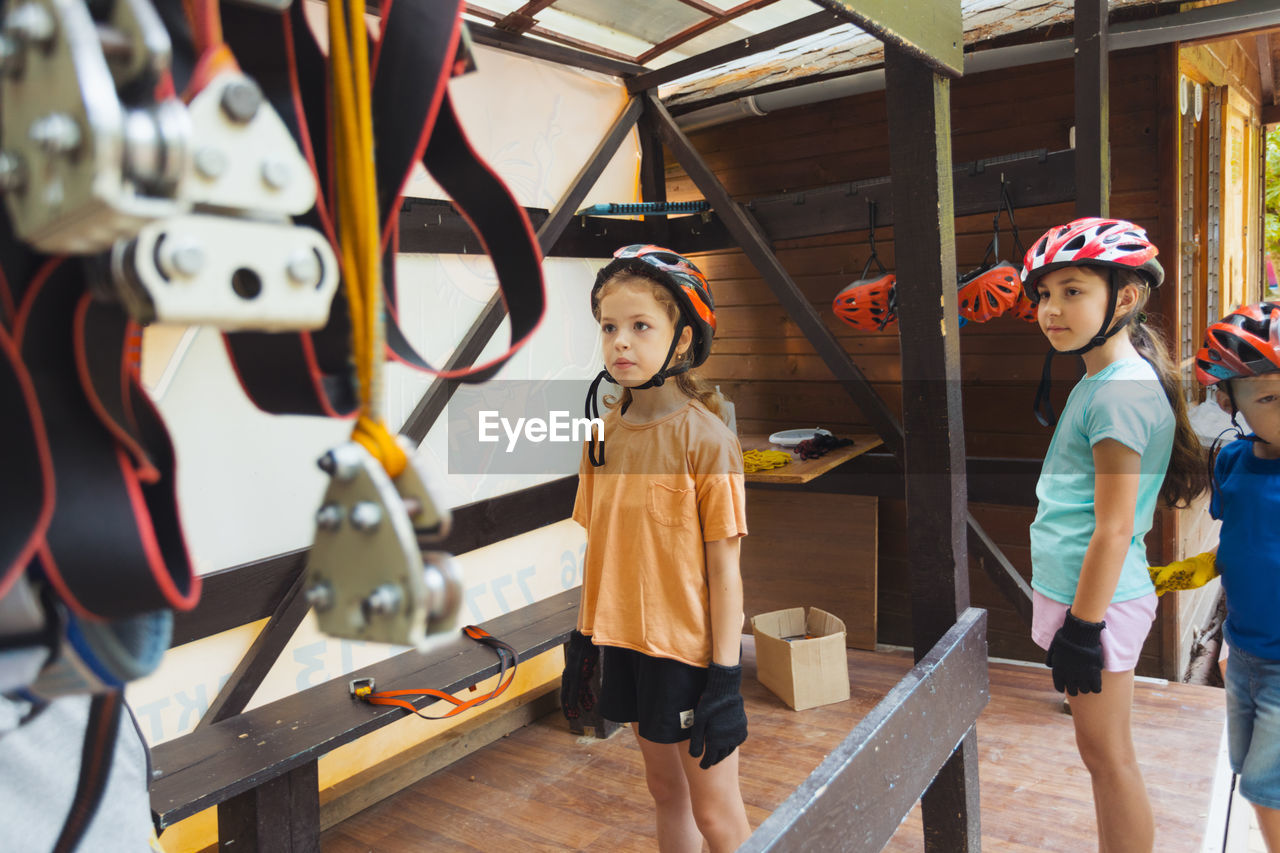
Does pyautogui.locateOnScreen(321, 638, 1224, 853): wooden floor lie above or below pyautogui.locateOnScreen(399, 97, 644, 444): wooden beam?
below

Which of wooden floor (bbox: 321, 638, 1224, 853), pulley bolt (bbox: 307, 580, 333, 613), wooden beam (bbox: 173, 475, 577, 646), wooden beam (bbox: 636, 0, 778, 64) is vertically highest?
wooden beam (bbox: 636, 0, 778, 64)

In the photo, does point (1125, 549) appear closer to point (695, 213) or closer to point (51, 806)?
point (51, 806)

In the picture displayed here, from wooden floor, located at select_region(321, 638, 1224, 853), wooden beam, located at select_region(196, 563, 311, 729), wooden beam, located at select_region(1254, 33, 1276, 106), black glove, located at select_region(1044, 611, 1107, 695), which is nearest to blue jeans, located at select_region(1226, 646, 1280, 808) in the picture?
black glove, located at select_region(1044, 611, 1107, 695)

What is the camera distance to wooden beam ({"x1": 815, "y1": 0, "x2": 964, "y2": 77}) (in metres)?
1.57

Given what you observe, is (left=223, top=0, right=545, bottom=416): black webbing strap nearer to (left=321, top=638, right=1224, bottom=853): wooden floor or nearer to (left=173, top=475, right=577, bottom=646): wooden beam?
(left=173, top=475, right=577, bottom=646): wooden beam

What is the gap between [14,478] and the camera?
1.59 ft

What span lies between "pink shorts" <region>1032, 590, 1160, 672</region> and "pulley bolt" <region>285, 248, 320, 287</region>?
230 cm

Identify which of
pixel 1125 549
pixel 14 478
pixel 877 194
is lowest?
pixel 1125 549

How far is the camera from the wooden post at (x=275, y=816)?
99.1 inches

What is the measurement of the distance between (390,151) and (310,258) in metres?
0.17

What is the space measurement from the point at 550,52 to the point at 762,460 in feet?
7.39

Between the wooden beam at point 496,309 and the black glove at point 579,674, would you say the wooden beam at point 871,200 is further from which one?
the black glove at point 579,674

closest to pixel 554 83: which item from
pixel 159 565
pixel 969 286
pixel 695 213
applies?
pixel 695 213

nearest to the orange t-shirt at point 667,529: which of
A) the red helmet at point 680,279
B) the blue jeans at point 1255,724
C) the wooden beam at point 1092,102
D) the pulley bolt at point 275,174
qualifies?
the red helmet at point 680,279
